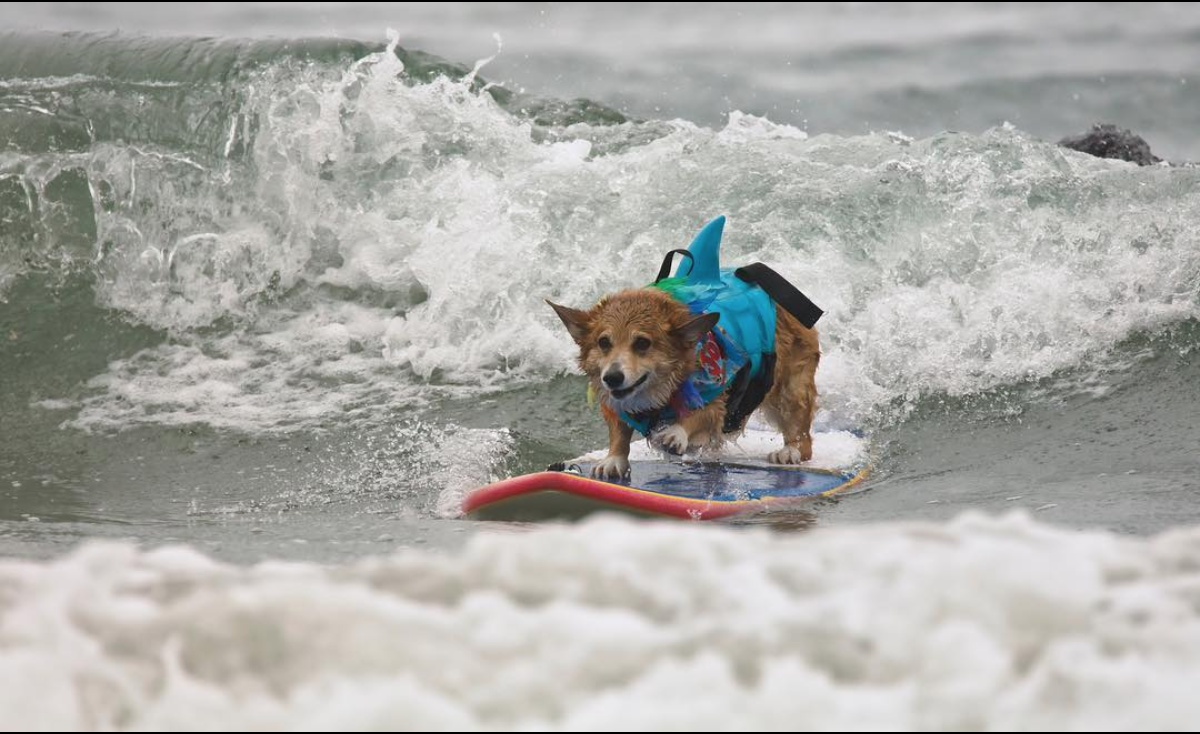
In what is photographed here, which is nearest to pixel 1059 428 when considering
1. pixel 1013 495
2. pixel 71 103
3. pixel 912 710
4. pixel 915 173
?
pixel 1013 495

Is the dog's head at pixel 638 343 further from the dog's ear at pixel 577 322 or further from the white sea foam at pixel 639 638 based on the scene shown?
the white sea foam at pixel 639 638

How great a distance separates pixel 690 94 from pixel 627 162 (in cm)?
374

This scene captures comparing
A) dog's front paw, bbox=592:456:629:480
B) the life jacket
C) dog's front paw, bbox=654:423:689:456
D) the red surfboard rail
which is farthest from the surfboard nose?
the red surfboard rail

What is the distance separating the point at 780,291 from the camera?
5340 millimetres

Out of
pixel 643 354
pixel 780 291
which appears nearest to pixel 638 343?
pixel 643 354

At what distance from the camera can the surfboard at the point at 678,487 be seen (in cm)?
445

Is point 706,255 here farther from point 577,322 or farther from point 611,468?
point 611,468

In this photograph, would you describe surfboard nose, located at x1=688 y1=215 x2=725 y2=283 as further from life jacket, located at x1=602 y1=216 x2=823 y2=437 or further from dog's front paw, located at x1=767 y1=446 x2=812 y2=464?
dog's front paw, located at x1=767 y1=446 x2=812 y2=464

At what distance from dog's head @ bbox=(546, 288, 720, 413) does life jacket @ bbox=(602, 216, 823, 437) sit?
0.23 feet

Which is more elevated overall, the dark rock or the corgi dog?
the dark rock

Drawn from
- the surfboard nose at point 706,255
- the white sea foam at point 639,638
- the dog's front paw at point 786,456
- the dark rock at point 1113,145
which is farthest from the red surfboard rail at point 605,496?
the dark rock at point 1113,145

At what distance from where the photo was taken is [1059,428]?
597 centimetres

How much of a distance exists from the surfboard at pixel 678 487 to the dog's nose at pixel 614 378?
1.16 ft

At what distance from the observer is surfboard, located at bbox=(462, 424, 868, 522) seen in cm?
445
